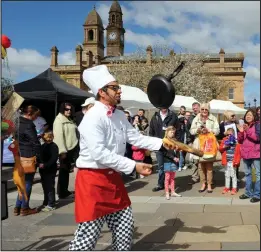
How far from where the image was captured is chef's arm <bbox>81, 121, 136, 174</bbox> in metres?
3.54

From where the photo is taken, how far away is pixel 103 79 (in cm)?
381

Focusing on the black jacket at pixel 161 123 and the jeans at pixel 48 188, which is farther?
the black jacket at pixel 161 123

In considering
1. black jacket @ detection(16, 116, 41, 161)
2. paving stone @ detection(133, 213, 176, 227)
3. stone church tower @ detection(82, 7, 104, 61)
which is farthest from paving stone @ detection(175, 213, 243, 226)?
stone church tower @ detection(82, 7, 104, 61)

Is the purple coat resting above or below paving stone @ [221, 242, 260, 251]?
above

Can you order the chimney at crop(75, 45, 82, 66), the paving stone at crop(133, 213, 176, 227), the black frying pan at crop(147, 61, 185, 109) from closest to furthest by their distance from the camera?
the black frying pan at crop(147, 61, 185, 109)
the paving stone at crop(133, 213, 176, 227)
the chimney at crop(75, 45, 82, 66)

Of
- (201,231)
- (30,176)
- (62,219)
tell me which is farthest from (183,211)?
(30,176)

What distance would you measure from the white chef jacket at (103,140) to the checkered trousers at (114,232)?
19.4 inches

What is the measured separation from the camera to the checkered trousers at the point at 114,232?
3.64m

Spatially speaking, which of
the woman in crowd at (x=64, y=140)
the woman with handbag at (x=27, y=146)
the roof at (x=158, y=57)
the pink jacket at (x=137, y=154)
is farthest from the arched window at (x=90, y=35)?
the woman with handbag at (x=27, y=146)

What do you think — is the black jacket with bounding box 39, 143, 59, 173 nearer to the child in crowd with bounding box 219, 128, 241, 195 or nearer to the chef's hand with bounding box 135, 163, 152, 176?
the child in crowd with bounding box 219, 128, 241, 195

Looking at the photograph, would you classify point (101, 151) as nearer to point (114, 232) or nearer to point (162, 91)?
point (114, 232)

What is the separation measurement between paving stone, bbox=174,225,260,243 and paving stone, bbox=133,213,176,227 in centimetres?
42

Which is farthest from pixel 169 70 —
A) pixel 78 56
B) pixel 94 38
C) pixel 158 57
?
pixel 94 38

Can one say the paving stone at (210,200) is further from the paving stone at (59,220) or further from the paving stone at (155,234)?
the paving stone at (59,220)
